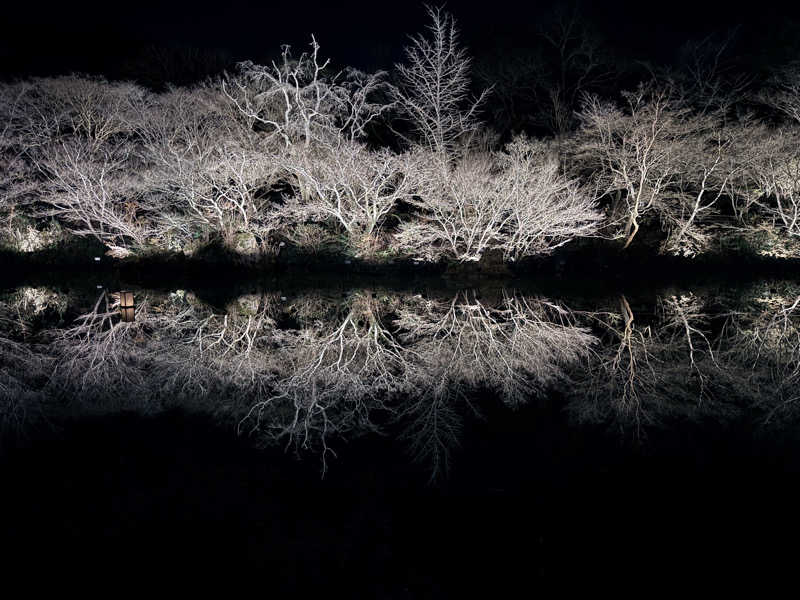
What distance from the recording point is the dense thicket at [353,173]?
70.9 ft

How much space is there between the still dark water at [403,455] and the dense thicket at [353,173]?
11394 millimetres

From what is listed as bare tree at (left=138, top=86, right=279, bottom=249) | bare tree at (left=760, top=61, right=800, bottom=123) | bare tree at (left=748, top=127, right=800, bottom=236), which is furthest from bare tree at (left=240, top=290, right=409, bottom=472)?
bare tree at (left=760, top=61, right=800, bottom=123)

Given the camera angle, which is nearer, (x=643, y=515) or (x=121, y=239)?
(x=643, y=515)

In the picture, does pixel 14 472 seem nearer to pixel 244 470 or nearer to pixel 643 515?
pixel 244 470

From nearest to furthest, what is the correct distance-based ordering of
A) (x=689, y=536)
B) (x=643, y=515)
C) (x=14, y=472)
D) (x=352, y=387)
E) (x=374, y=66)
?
(x=689, y=536) < (x=643, y=515) < (x=14, y=472) < (x=352, y=387) < (x=374, y=66)

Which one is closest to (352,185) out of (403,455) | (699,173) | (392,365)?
(392,365)

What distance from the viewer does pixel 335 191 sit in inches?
860

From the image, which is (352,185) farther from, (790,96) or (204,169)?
(790,96)

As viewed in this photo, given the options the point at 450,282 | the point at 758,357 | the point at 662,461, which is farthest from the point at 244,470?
the point at 450,282

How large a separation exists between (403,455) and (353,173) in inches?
696

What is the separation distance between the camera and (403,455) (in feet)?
16.8

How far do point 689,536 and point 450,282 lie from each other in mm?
17903

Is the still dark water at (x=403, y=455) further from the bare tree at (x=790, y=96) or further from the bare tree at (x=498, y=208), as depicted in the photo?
the bare tree at (x=790, y=96)

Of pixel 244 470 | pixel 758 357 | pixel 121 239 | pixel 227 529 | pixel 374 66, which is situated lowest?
pixel 227 529
